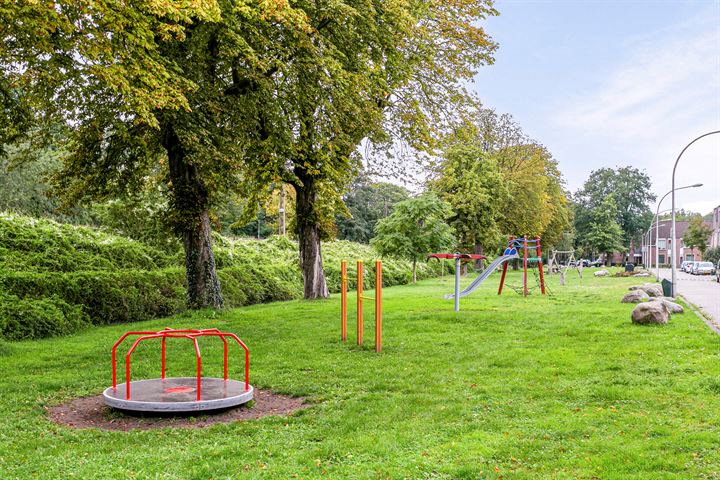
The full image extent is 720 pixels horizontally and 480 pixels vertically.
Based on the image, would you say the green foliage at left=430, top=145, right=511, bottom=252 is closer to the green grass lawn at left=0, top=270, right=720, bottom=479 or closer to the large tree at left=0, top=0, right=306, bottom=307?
the large tree at left=0, top=0, right=306, bottom=307

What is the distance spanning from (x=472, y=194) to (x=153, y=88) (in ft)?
125

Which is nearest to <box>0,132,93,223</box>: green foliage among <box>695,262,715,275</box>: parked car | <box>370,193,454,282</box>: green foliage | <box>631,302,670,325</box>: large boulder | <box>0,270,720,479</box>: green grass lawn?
<box>370,193,454,282</box>: green foliage

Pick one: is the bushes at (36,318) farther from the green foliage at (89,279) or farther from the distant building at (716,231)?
the distant building at (716,231)

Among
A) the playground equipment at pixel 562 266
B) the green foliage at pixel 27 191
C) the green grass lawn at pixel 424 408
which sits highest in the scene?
the green foliage at pixel 27 191

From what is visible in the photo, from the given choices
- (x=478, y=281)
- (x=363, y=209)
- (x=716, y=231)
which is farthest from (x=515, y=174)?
(x=716, y=231)

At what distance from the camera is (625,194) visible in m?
107

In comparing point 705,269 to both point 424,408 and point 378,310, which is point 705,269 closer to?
point 378,310

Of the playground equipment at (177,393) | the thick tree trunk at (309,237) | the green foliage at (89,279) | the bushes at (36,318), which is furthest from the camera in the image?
the thick tree trunk at (309,237)

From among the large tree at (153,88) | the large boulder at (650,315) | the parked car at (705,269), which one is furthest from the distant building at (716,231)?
the large tree at (153,88)

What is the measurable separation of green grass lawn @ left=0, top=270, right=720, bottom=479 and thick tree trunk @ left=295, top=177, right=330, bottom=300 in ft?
28.4

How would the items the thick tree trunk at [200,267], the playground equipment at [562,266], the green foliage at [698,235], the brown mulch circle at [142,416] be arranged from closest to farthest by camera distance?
the brown mulch circle at [142,416]
the thick tree trunk at [200,267]
the playground equipment at [562,266]
the green foliage at [698,235]

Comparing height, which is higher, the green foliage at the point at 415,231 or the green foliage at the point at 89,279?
the green foliage at the point at 415,231

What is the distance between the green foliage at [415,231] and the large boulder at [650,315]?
21.9 m

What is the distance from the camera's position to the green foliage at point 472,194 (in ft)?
161
